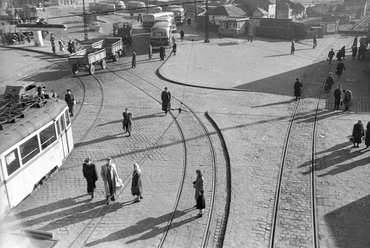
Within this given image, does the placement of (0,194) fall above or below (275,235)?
above

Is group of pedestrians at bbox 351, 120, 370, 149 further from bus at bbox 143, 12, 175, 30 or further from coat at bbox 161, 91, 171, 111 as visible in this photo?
bus at bbox 143, 12, 175, 30

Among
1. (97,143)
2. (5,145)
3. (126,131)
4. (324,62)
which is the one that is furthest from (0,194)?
(324,62)

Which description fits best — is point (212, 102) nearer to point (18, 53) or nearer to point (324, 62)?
point (324, 62)

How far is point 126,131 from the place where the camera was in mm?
17094

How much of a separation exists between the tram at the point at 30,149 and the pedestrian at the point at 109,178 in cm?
214

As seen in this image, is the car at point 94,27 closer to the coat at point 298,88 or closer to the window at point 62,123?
the coat at point 298,88

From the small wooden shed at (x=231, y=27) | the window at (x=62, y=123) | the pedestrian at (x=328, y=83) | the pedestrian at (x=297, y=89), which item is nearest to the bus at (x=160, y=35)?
the small wooden shed at (x=231, y=27)

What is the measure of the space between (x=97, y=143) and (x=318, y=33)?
128ft

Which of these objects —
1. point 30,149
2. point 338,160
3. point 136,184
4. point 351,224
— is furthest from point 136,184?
point 338,160

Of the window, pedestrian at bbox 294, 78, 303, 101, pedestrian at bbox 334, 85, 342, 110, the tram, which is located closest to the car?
pedestrian at bbox 294, 78, 303, 101

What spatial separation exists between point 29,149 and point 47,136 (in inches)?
47.1

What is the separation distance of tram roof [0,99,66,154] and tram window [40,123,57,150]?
253 millimetres

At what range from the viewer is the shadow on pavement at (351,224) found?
946 cm

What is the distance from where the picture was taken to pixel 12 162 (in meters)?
10.6
